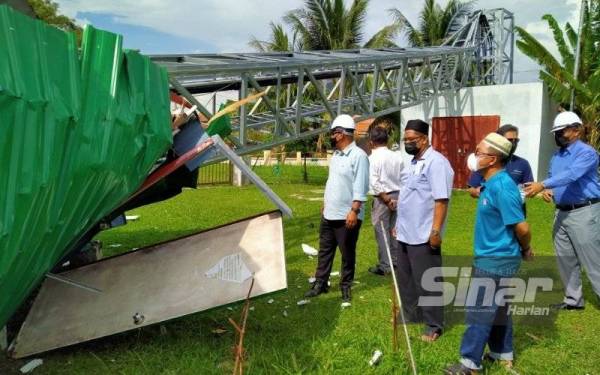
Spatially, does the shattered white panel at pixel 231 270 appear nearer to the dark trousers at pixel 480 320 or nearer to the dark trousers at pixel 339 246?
the dark trousers at pixel 339 246

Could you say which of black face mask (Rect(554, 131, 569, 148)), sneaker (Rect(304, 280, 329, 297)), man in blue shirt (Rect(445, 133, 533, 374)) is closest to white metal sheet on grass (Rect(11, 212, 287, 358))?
sneaker (Rect(304, 280, 329, 297))

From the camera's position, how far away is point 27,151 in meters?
2.31

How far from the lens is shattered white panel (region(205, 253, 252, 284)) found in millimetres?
3844

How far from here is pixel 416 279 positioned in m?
4.04

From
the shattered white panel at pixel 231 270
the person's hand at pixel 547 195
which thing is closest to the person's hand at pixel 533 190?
the person's hand at pixel 547 195

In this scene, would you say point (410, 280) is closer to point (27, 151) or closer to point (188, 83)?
point (27, 151)

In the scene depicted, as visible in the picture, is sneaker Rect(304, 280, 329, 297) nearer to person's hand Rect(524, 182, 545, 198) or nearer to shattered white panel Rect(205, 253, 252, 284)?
shattered white panel Rect(205, 253, 252, 284)

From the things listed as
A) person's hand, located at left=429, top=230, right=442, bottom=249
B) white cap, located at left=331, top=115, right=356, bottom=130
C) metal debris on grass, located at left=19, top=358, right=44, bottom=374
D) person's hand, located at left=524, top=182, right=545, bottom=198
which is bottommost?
metal debris on grass, located at left=19, top=358, right=44, bottom=374

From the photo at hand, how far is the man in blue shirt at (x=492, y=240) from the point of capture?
123 inches

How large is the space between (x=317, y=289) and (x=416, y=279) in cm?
128

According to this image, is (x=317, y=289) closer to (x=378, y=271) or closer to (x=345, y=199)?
(x=345, y=199)

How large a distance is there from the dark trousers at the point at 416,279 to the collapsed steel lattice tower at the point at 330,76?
280 centimetres

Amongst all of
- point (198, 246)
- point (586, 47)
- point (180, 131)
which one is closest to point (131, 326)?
point (198, 246)

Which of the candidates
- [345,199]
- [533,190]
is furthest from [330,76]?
[533,190]
